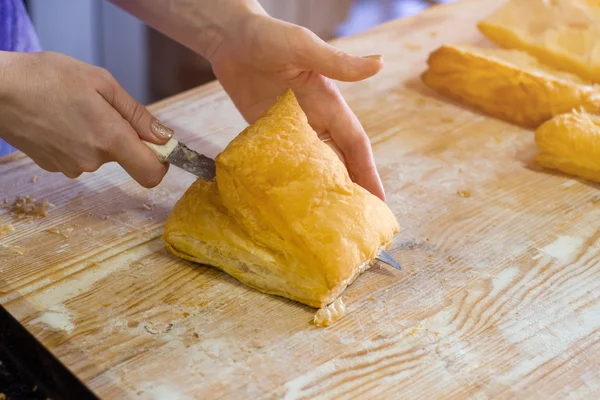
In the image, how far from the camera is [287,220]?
1478 mm

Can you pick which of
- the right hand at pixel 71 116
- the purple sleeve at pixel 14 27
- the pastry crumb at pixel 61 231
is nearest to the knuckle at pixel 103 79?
the right hand at pixel 71 116

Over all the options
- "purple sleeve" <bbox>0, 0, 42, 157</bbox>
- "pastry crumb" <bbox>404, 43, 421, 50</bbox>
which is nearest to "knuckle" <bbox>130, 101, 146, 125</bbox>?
"purple sleeve" <bbox>0, 0, 42, 157</bbox>

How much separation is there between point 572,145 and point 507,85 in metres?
0.37

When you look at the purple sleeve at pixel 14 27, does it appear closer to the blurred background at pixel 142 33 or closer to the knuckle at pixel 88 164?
the knuckle at pixel 88 164

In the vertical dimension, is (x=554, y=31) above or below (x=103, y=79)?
below

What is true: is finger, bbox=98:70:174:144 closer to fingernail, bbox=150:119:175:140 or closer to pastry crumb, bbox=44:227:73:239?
fingernail, bbox=150:119:175:140

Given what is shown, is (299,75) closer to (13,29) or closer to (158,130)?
(158,130)

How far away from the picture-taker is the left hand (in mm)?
1758

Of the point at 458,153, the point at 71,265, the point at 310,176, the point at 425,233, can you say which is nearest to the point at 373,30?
the point at 458,153

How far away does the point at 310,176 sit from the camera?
1497 millimetres

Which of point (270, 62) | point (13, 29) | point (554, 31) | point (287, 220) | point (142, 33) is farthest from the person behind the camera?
point (142, 33)

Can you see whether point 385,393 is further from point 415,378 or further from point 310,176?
point 310,176

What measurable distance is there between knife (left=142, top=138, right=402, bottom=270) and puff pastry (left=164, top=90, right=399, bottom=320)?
0.23ft

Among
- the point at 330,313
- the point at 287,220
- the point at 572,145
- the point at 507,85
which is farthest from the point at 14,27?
the point at 572,145
